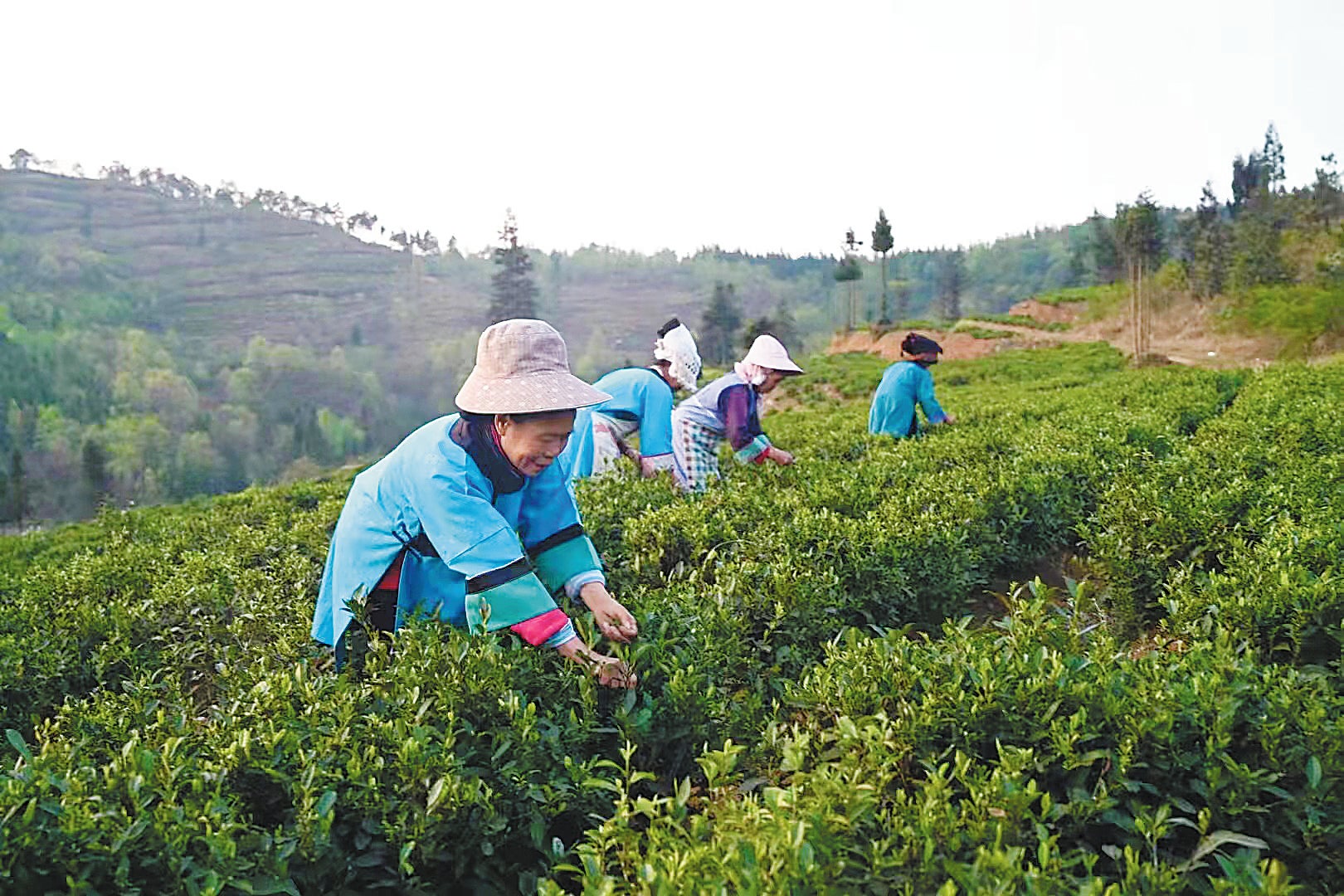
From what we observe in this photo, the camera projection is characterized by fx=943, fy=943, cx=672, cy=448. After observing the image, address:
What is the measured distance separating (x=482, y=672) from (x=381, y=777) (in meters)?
0.41

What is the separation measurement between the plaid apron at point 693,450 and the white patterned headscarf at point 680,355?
1.33ft

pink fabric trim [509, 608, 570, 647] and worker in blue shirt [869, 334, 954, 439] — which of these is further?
worker in blue shirt [869, 334, 954, 439]

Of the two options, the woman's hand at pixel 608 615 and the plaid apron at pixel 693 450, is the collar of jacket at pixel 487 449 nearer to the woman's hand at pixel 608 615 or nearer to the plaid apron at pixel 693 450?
the woman's hand at pixel 608 615

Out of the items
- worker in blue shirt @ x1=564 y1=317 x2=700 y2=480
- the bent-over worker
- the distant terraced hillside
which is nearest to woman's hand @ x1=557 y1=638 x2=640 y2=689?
worker in blue shirt @ x1=564 y1=317 x2=700 y2=480

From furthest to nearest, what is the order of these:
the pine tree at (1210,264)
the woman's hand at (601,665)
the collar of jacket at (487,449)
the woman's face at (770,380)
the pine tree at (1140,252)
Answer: the pine tree at (1210,264) → the pine tree at (1140,252) → the woman's face at (770,380) → the collar of jacket at (487,449) → the woman's hand at (601,665)

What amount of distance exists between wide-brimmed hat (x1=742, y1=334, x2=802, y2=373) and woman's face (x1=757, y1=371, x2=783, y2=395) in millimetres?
44

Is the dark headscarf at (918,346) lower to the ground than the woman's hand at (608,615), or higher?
higher

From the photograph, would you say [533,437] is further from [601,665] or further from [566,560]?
[601,665]

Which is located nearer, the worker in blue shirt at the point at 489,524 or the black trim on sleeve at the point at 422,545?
the worker in blue shirt at the point at 489,524

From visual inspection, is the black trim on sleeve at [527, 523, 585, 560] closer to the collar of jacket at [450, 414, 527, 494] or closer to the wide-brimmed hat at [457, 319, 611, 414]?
the collar of jacket at [450, 414, 527, 494]

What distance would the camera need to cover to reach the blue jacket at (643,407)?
5.62 meters

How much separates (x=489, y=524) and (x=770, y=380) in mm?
3576

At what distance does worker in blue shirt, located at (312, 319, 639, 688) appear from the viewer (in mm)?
2648

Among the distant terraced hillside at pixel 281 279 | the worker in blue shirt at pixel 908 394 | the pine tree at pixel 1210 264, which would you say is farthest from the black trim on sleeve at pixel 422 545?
the distant terraced hillside at pixel 281 279
